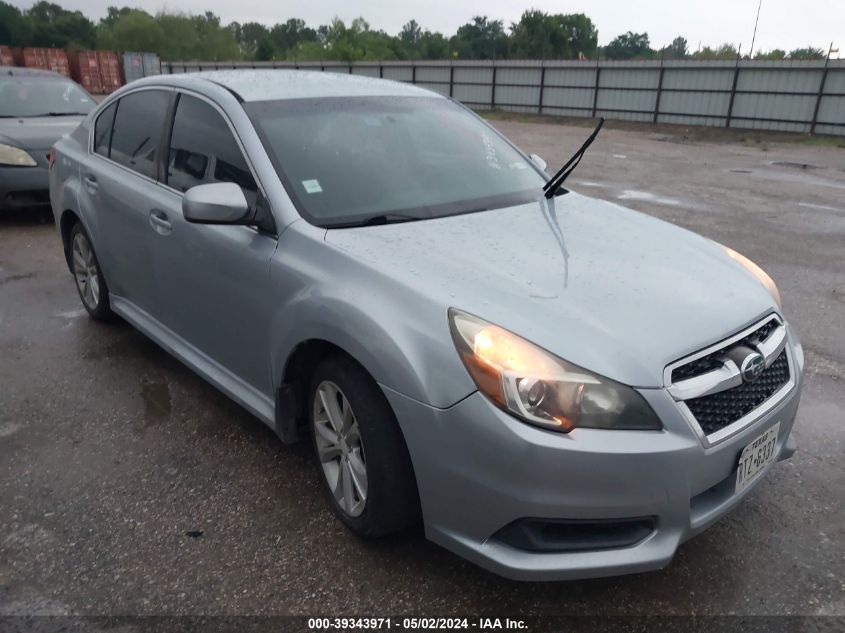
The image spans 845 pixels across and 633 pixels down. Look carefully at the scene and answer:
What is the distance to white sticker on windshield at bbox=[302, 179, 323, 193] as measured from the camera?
9.39 ft

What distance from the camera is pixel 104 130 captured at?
4.34 metres

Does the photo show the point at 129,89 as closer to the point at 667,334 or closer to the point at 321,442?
the point at 321,442

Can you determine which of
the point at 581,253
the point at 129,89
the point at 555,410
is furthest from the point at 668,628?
the point at 129,89

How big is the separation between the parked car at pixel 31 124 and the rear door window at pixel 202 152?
467 centimetres

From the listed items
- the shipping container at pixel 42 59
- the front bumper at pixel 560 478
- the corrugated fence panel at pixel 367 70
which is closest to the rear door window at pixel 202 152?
the front bumper at pixel 560 478

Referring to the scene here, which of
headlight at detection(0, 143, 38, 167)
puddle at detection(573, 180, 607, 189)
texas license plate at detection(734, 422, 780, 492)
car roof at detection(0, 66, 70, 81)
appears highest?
car roof at detection(0, 66, 70, 81)

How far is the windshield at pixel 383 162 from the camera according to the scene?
2.88 metres

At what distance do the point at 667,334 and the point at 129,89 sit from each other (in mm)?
3548

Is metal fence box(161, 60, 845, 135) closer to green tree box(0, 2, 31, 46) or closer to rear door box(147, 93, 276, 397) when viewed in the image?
rear door box(147, 93, 276, 397)

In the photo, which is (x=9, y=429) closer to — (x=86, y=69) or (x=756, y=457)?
(x=756, y=457)

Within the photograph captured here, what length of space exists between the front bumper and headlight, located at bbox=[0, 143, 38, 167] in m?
6.67

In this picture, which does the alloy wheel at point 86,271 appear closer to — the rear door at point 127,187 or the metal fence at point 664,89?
the rear door at point 127,187

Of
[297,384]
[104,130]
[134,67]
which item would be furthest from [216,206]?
[134,67]

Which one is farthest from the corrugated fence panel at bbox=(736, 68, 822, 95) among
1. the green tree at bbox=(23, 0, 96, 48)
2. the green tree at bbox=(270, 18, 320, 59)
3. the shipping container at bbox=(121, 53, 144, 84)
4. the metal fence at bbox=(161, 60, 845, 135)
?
the green tree at bbox=(270, 18, 320, 59)
